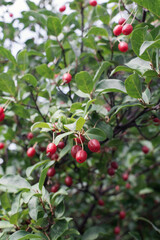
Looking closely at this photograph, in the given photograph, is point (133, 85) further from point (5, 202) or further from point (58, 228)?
point (5, 202)

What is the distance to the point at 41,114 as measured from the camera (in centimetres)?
171

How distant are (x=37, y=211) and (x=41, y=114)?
710 millimetres

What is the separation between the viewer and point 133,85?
121 centimetres

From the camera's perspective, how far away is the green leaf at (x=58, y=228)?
4.31 feet

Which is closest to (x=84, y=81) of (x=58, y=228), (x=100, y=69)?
(x=100, y=69)

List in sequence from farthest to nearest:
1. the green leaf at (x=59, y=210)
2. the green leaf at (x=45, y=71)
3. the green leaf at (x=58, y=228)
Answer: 1. the green leaf at (x=45, y=71)
2. the green leaf at (x=59, y=210)
3. the green leaf at (x=58, y=228)

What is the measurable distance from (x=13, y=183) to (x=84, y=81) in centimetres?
81

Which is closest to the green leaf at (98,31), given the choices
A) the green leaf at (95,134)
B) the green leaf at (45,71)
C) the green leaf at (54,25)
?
the green leaf at (54,25)

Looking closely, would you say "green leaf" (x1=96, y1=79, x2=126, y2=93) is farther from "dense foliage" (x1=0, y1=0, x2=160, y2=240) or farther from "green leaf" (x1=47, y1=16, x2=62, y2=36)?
"green leaf" (x1=47, y1=16, x2=62, y2=36)

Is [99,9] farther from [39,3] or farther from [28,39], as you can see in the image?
[39,3]

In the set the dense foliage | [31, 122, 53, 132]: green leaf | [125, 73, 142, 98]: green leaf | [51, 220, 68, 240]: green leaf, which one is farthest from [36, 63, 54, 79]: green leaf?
[51, 220, 68, 240]: green leaf

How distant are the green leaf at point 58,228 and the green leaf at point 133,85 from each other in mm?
892

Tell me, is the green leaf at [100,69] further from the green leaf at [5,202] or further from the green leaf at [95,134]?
the green leaf at [5,202]

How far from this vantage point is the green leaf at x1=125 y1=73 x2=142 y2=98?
1.19m
